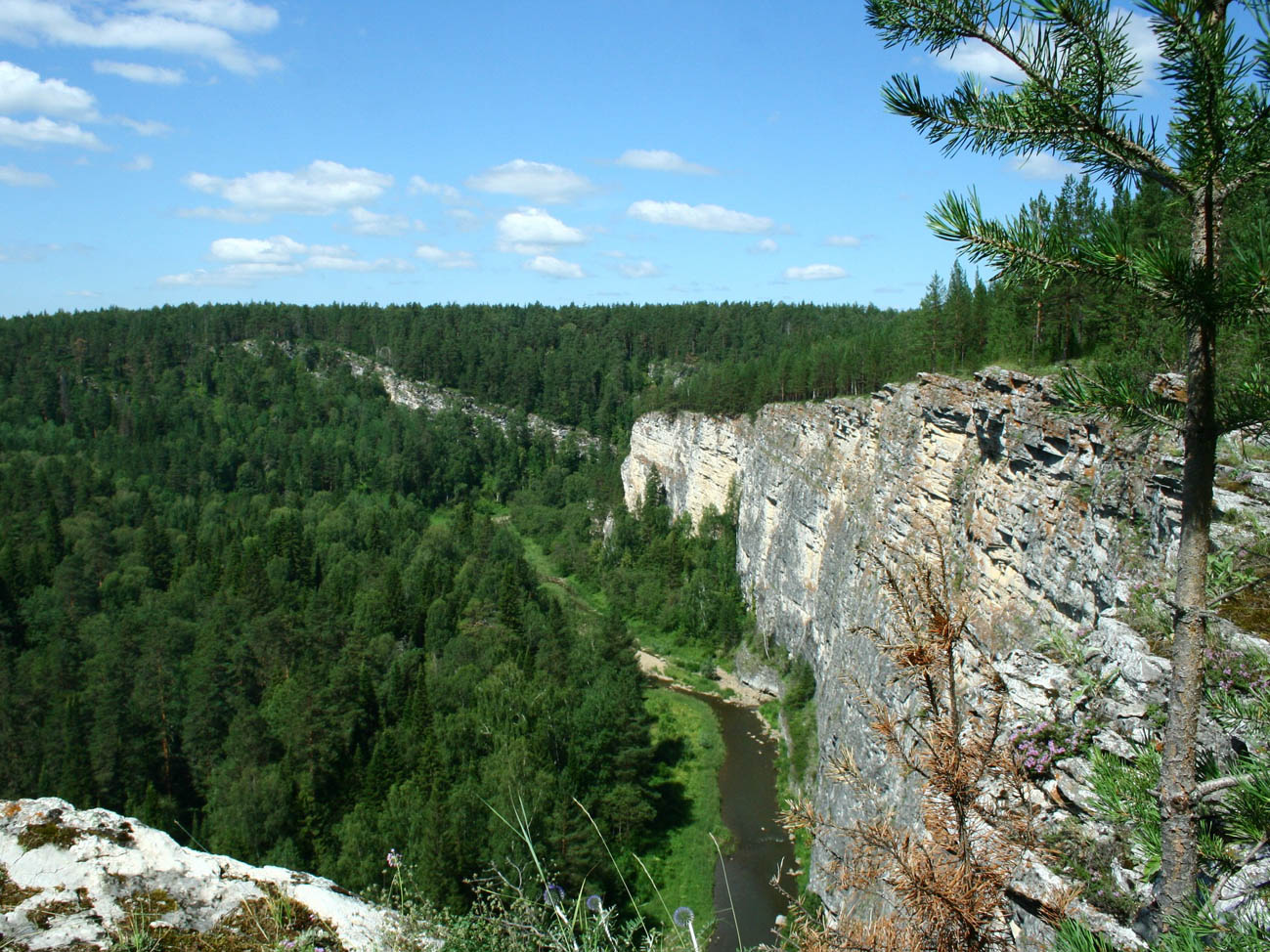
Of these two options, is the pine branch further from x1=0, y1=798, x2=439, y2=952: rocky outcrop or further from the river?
the river

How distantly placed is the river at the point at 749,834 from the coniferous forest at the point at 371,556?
8.46 feet

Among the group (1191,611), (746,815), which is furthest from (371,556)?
(1191,611)

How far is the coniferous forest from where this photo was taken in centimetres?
2353

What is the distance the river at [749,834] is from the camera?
67.5ft

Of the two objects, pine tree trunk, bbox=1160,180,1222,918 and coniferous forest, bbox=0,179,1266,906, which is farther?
coniferous forest, bbox=0,179,1266,906

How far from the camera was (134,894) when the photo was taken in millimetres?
3721

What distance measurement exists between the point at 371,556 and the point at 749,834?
32.1m

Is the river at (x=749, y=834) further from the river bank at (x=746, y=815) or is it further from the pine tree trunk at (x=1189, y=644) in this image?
the pine tree trunk at (x=1189, y=644)

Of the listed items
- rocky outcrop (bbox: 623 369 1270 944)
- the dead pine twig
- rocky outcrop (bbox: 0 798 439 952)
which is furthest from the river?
rocky outcrop (bbox: 0 798 439 952)

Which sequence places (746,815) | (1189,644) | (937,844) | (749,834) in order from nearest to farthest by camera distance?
(1189,644)
(937,844)
(749,834)
(746,815)

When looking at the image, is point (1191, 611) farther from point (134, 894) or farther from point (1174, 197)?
point (134, 894)

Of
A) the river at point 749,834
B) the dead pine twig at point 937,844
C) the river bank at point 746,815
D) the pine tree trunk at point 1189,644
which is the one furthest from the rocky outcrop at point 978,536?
the river at point 749,834

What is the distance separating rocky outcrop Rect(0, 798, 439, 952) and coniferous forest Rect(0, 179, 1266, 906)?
448cm

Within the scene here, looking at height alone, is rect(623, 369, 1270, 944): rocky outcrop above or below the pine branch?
below
